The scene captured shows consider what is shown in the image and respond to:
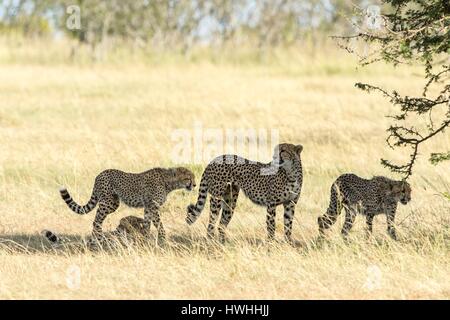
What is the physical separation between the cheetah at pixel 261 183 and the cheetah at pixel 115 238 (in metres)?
0.53

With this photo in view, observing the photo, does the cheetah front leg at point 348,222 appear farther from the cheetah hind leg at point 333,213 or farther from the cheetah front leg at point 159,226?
the cheetah front leg at point 159,226

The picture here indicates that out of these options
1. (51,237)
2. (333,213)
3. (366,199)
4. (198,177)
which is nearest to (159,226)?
(51,237)

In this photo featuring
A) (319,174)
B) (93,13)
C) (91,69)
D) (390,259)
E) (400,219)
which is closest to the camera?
(390,259)

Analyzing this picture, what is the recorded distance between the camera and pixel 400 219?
36.1ft

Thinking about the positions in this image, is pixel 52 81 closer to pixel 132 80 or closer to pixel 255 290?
pixel 132 80

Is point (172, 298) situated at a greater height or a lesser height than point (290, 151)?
lesser

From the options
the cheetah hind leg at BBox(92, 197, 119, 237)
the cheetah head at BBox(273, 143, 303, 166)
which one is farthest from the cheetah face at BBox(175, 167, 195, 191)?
the cheetah head at BBox(273, 143, 303, 166)

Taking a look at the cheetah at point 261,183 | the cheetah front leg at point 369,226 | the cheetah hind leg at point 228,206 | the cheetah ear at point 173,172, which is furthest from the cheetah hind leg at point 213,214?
the cheetah front leg at point 369,226

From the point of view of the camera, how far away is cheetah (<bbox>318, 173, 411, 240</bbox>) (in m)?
9.72

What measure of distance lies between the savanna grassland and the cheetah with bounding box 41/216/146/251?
139 millimetres

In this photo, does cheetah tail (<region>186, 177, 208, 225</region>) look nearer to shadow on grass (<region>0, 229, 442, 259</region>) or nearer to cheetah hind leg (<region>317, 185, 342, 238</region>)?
shadow on grass (<region>0, 229, 442, 259</region>)

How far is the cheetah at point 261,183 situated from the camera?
9.56 metres

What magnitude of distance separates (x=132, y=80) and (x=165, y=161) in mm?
11898

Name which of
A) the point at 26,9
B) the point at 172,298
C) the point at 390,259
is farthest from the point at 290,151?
the point at 26,9
